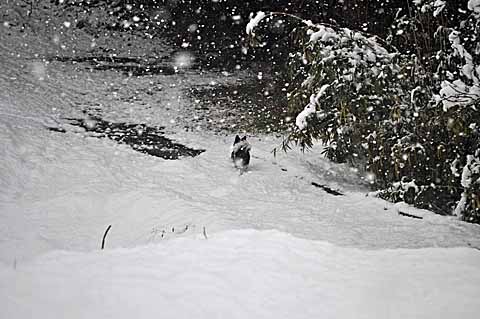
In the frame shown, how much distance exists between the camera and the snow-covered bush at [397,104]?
4.55 metres

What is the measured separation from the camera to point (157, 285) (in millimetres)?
2582

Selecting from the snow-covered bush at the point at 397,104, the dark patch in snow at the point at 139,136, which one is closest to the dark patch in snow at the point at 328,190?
the snow-covered bush at the point at 397,104

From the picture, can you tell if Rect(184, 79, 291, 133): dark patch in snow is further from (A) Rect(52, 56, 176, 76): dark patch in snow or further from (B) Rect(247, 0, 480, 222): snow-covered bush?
(B) Rect(247, 0, 480, 222): snow-covered bush

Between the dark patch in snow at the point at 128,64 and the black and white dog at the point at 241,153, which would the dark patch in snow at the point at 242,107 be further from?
the black and white dog at the point at 241,153

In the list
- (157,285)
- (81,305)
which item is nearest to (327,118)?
(157,285)

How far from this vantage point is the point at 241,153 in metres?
5.93

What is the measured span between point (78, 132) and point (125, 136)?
0.64 metres

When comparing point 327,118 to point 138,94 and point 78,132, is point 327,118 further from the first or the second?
point 138,94

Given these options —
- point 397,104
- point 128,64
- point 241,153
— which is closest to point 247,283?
point 397,104

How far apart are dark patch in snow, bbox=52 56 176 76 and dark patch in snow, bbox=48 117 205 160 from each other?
3.04m

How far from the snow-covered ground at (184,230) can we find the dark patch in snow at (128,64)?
83cm

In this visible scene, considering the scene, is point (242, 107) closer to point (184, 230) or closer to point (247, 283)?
point (184, 230)

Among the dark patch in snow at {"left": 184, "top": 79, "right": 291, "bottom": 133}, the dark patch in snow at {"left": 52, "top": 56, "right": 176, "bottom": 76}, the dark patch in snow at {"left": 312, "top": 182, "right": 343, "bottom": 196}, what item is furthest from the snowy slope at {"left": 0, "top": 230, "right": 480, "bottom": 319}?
the dark patch in snow at {"left": 52, "top": 56, "right": 176, "bottom": 76}

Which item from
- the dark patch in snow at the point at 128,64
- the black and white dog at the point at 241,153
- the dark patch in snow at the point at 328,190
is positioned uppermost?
the dark patch in snow at the point at 128,64
